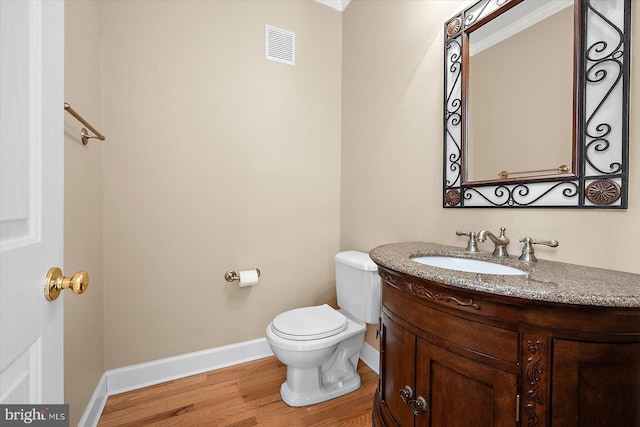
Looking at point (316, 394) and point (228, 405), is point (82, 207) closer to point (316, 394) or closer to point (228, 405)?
point (228, 405)

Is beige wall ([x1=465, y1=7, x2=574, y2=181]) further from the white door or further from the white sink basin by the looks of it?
the white door

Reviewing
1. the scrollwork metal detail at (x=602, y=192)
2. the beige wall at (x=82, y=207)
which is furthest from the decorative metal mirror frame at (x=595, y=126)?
the beige wall at (x=82, y=207)

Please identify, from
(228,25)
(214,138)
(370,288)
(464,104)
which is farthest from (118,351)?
(464,104)

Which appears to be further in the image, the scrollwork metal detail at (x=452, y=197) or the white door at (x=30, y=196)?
the scrollwork metal detail at (x=452, y=197)

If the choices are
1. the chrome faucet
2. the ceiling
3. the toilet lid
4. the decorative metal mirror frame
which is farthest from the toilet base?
the ceiling

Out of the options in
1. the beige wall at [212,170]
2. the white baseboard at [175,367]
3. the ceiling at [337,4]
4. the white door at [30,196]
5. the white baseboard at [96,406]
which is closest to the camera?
the white door at [30,196]

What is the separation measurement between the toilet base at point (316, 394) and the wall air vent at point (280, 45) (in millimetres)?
2223

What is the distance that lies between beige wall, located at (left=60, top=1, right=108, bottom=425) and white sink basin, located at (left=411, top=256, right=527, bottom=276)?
1.48m

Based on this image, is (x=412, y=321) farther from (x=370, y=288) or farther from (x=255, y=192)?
(x=255, y=192)

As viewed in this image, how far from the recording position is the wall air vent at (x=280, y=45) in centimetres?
201

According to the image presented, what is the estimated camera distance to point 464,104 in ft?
4.37

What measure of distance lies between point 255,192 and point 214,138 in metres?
0.45

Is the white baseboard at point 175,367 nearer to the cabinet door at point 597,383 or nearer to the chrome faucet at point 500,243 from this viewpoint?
the chrome faucet at point 500,243

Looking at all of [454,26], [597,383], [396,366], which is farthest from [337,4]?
[597,383]
